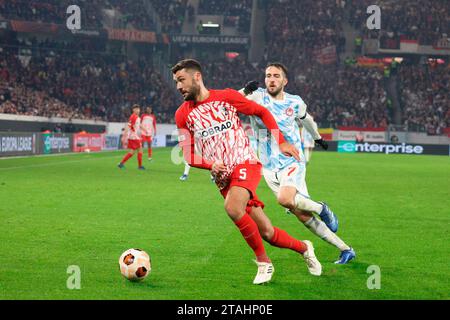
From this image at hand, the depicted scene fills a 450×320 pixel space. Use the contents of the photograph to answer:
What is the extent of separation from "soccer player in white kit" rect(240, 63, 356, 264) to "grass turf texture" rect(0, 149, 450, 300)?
424mm

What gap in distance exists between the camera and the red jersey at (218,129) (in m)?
6.55

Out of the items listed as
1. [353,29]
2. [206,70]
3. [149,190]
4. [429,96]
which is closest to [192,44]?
[206,70]

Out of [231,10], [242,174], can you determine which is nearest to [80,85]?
[231,10]

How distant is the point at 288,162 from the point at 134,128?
16363mm

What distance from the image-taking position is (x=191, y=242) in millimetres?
9109

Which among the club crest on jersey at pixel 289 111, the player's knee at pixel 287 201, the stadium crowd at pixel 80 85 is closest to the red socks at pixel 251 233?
the player's knee at pixel 287 201

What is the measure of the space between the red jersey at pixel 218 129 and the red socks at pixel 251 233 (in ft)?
1.32

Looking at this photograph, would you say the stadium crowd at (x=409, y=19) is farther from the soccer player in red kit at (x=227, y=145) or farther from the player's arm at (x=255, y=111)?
the soccer player in red kit at (x=227, y=145)

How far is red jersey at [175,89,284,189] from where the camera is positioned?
655 centimetres

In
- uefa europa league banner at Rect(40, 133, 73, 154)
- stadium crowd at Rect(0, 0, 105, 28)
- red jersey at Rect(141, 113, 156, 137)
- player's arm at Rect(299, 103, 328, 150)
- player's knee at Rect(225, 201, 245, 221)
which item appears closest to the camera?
player's knee at Rect(225, 201, 245, 221)

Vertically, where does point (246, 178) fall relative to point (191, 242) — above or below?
above

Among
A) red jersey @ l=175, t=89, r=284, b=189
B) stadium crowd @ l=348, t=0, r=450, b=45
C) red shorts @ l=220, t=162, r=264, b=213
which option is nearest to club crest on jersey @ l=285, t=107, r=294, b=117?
red jersey @ l=175, t=89, r=284, b=189

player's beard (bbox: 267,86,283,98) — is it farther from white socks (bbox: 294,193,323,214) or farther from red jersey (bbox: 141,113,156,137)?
red jersey (bbox: 141,113,156,137)

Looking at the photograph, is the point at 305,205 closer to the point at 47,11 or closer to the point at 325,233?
the point at 325,233
